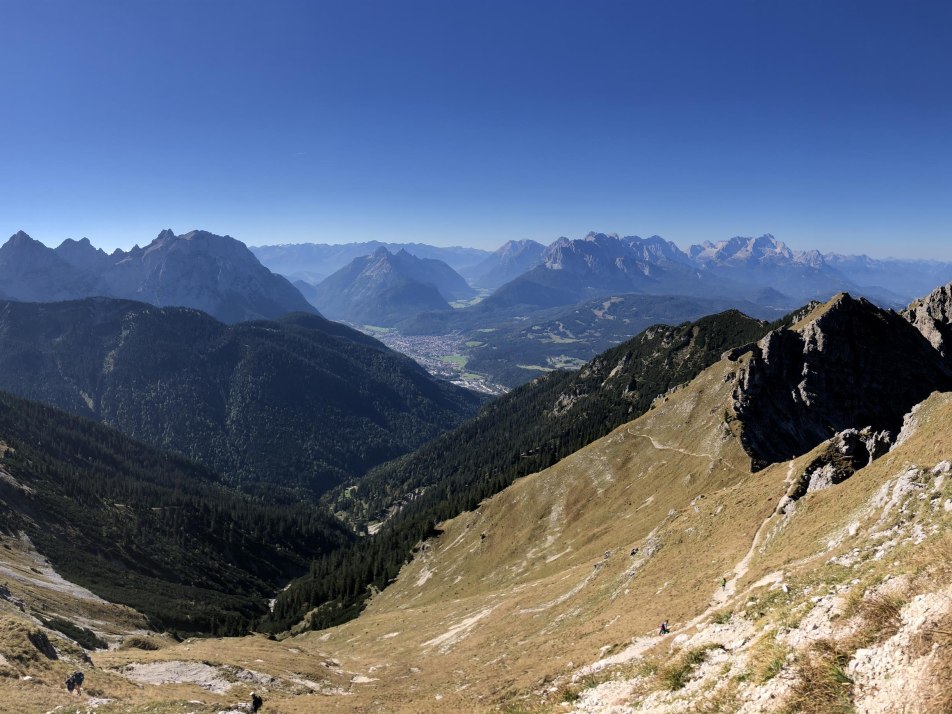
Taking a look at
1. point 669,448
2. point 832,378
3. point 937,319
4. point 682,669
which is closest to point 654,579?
Answer: point 682,669

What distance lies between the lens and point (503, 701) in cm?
3769

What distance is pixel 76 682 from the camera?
142ft

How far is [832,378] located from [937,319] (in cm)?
4677

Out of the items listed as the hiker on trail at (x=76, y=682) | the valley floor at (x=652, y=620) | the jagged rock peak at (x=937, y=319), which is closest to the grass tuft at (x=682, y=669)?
the valley floor at (x=652, y=620)

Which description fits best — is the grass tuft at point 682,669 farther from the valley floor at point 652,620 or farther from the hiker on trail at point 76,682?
the hiker on trail at point 76,682

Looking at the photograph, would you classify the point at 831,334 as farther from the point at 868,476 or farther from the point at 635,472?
the point at 868,476

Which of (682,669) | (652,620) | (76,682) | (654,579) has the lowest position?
(654,579)

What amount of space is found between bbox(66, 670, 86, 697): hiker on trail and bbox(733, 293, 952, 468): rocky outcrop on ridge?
121 m

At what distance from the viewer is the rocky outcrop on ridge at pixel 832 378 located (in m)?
121

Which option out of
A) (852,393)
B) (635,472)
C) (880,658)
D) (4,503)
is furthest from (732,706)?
(4,503)

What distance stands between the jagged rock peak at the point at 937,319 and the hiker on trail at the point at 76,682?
192 metres

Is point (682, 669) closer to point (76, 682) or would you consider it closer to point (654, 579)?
point (654, 579)

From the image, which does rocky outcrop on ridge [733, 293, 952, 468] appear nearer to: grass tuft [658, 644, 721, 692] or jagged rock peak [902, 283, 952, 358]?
jagged rock peak [902, 283, 952, 358]

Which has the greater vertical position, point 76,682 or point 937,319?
point 937,319
